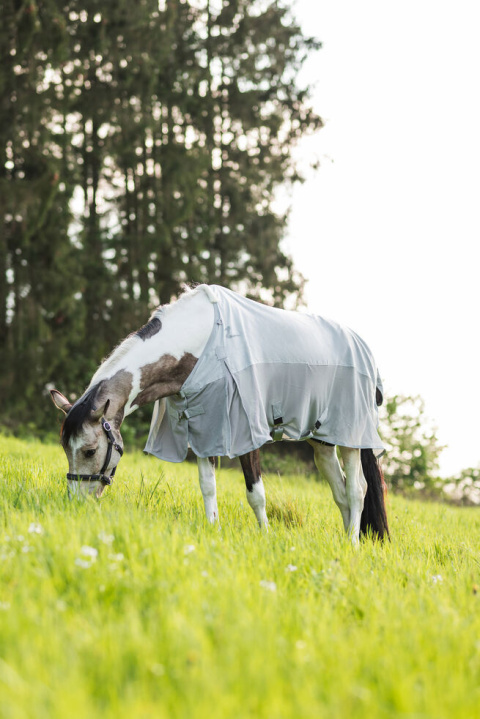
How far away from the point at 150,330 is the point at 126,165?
10.3 meters

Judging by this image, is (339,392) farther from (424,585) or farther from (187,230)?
(187,230)

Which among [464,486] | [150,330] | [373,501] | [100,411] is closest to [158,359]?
[150,330]

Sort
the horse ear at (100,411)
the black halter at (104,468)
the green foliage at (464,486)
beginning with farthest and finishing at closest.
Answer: the green foliage at (464,486) < the black halter at (104,468) < the horse ear at (100,411)

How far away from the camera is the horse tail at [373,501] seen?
4.57m

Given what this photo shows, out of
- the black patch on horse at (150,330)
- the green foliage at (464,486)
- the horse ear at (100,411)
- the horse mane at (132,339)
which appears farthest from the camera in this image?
the green foliage at (464,486)

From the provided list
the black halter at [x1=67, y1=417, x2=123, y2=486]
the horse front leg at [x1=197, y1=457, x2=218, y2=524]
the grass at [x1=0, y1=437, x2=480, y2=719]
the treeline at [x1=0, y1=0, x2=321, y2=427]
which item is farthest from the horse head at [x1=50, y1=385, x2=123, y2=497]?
the treeline at [x1=0, y1=0, x2=321, y2=427]

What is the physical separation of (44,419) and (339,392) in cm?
926

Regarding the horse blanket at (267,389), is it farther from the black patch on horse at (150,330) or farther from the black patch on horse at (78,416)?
the black patch on horse at (78,416)

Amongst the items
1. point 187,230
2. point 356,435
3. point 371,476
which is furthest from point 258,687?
point 187,230

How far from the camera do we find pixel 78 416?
12.1ft

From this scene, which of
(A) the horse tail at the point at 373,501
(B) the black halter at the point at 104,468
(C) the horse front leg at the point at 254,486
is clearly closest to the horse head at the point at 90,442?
(B) the black halter at the point at 104,468

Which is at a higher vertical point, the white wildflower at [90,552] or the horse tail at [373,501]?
the white wildflower at [90,552]

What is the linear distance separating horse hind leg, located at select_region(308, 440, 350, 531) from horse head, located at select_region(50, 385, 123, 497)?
174cm

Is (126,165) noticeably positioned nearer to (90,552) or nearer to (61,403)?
(61,403)
